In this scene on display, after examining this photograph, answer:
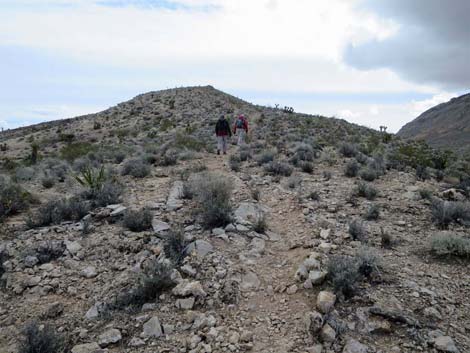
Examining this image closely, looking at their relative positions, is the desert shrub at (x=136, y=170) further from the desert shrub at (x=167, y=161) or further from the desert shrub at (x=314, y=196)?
the desert shrub at (x=314, y=196)

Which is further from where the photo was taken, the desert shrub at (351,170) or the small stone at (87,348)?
the desert shrub at (351,170)

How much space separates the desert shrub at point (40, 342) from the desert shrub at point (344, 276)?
3440 mm

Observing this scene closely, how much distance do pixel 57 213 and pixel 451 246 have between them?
7.18 meters

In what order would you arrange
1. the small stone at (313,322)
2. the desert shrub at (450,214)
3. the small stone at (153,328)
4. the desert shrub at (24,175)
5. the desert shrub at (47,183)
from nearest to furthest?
the small stone at (313,322) → the small stone at (153,328) → the desert shrub at (450,214) → the desert shrub at (47,183) → the desert shrub at (24,175)

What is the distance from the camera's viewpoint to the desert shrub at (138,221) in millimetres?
6809

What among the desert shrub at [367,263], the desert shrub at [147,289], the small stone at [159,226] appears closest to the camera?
the desert shrub at [147,289]

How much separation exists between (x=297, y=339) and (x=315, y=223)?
3.15 meters

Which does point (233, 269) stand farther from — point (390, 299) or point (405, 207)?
point (405, 207)

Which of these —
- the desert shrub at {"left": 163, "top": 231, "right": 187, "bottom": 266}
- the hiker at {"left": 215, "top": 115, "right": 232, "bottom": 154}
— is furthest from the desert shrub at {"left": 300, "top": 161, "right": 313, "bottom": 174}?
the desert shrub at {"left": 163, "top": 231, "right": 187, "bottom": 266}

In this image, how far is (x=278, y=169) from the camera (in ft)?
36.2

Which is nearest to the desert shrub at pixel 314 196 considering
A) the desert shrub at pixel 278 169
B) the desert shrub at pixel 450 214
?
the desert shrub at pixel 278 169

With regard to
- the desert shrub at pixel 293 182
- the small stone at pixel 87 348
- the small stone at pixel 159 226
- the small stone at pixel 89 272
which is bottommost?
the small stone at pixel 87 348

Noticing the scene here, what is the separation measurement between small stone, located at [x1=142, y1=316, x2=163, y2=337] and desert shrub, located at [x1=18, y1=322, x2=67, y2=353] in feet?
3.03

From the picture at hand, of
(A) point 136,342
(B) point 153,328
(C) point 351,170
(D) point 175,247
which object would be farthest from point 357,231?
(C) point 351,170
